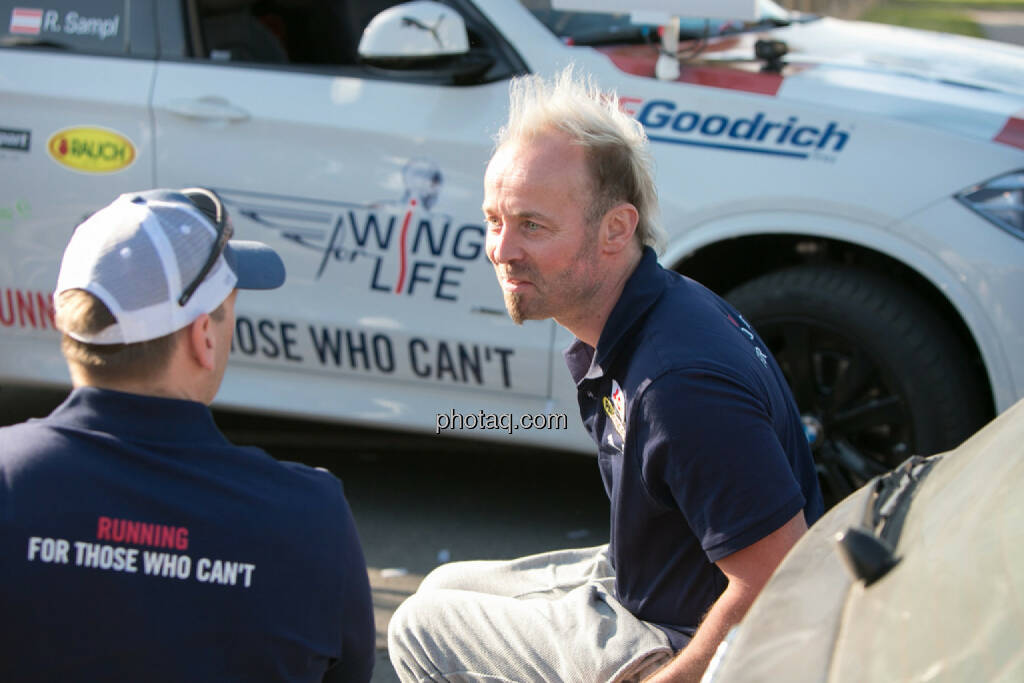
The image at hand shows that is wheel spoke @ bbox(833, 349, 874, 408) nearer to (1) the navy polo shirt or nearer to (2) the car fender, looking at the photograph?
(2) the car fender

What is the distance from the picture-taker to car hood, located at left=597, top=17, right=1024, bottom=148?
347 cm

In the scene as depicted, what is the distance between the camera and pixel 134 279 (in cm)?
165

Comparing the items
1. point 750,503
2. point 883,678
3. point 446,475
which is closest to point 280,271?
→ point 750,503

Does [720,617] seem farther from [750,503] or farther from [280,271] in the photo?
[280,271]

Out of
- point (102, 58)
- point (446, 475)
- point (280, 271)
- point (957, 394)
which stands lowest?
point (446, 475)

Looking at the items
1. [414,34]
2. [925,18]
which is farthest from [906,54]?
[925,18]

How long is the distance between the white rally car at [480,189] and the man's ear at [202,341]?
2.00m

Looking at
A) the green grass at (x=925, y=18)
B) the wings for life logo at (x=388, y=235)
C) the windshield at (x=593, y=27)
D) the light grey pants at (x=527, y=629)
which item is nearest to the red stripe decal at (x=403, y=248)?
the wings for life logo at (x=388, y=235)

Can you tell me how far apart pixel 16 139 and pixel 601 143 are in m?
2.44

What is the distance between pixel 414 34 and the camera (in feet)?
12.1

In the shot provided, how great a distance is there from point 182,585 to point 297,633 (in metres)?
0.16

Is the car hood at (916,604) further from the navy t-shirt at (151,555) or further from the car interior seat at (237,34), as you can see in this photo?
the car interior seat at (237,34)

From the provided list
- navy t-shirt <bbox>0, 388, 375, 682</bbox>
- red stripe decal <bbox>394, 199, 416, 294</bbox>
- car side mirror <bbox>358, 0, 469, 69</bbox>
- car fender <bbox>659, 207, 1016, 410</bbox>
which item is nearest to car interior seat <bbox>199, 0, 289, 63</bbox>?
car side mirror <bbox>358, 0, 469, 69</bbox>

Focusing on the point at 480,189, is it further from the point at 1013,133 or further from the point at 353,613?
the point at 353,613
